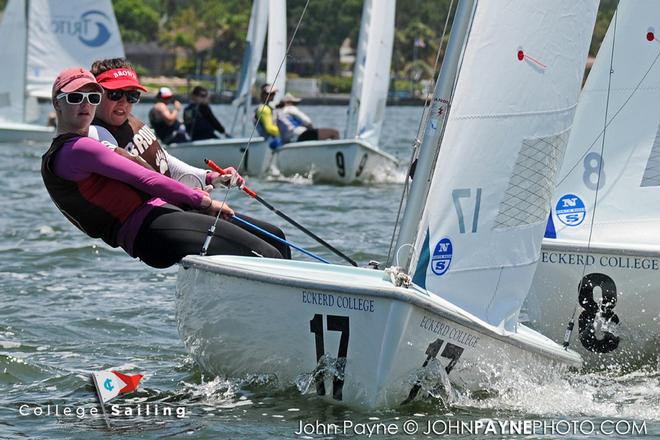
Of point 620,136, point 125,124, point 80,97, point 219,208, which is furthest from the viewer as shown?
point 620,136

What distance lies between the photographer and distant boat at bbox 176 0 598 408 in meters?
4.60

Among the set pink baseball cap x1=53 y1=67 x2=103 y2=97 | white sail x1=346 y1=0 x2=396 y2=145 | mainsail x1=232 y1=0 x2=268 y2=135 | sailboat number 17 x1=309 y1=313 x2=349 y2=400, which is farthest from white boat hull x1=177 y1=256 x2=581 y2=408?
mainsail x1=232 y1=0 x2=268 y2=135

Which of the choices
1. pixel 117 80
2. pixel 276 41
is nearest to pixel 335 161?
pixel 276 41

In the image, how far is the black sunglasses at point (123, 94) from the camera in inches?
211

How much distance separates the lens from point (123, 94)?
5363 millimetres

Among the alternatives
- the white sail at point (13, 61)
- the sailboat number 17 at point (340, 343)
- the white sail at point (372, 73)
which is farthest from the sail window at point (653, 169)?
the white sail at point (13, 61)

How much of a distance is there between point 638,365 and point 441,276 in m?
1.66

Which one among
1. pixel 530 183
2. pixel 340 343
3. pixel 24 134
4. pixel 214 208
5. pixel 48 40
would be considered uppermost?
pixel 530 183

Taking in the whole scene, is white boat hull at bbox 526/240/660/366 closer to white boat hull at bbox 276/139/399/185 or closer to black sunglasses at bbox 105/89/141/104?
black sunglasses at bbox 105/89/141/104

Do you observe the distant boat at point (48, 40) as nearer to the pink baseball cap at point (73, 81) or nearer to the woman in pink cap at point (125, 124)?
the woman in pink cap at point (125, 124)

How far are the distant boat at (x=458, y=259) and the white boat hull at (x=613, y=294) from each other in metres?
1.15

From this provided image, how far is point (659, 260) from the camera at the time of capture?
6.03 meters

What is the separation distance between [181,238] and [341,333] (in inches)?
34.5

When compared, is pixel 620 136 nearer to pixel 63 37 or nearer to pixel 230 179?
pixel 230 179
